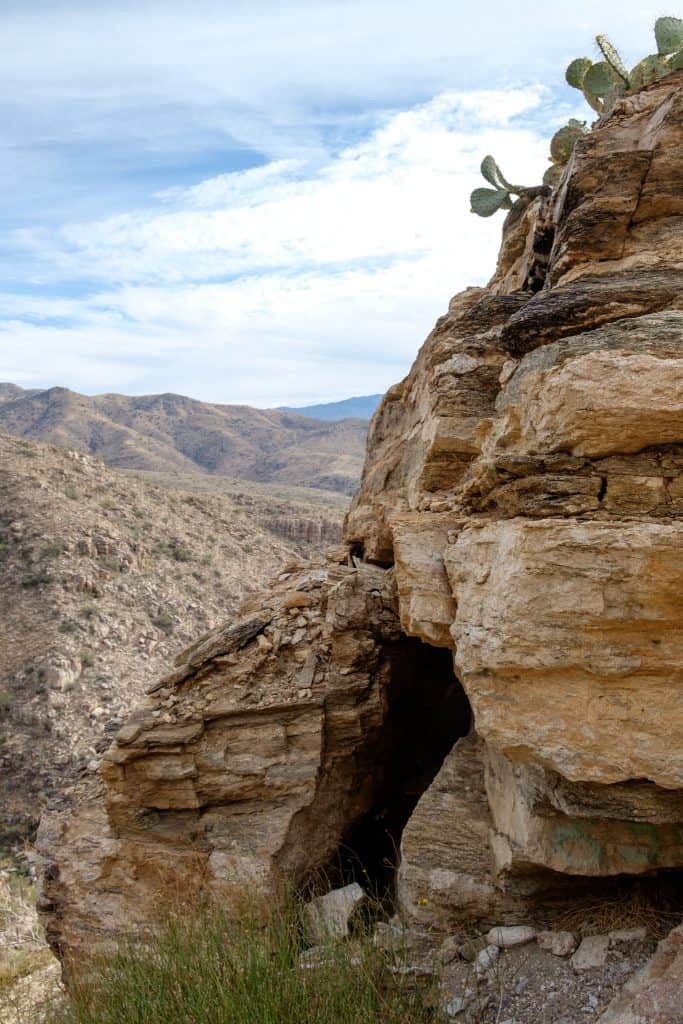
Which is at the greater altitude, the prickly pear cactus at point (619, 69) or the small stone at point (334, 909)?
the prickly pear cactus at point (619, 69)

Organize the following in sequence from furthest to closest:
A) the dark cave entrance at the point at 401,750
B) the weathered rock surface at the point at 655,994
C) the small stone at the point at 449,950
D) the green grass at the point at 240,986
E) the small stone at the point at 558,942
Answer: the dark cave entrance at the point at 401,750 → the small stone at the point at 449,950 → the small stone at the point at 558,942 → the green grass at the point at 240,986 → the weathered rock surface at the point at 655,994

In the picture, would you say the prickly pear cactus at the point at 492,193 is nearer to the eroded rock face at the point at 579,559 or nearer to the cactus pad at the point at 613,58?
the cactus pad at the point at 613,58

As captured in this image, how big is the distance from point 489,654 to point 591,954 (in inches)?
88.1

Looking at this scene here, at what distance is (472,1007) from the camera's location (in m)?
4.94

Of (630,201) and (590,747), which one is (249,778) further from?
(630,201)

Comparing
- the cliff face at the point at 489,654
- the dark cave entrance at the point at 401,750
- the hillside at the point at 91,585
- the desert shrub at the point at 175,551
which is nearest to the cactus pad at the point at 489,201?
the cliff face at the point at 489,654

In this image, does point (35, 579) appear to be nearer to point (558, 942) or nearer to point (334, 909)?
point (334, 909)

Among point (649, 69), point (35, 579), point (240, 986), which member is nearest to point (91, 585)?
point (35, 579)

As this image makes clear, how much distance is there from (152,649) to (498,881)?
19386mm

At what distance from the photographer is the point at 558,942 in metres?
5.43

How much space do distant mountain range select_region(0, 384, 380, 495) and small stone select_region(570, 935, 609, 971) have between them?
204 ft

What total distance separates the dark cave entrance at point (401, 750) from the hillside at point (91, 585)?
940 cm

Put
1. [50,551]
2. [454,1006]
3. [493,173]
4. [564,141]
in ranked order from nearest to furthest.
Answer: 1. [454,1006]
2. [564,141]
3. [493,173]
4. [50,551]

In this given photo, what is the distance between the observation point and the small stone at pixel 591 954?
5090 millimetres
